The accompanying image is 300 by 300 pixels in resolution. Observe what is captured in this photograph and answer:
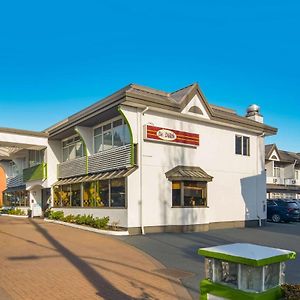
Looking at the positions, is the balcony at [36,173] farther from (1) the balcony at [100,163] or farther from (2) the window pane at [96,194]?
(2) the window pane at [96,194]

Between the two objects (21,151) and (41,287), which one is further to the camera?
(21,151)

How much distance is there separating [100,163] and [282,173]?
1183 inches

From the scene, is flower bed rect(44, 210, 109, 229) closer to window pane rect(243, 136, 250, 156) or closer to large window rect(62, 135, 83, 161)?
large window rect(62, 135, 83, 161)

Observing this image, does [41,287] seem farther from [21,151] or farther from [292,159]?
[292,159]

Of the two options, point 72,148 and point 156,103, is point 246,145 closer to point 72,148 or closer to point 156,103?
point 156,103

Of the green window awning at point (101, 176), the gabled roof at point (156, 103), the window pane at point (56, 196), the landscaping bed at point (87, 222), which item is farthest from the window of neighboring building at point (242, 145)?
the window pane at point (56, 196)

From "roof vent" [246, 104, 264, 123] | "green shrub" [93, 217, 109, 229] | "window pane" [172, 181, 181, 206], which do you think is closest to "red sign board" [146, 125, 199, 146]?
"window pane" [172, 181, 181, 206]

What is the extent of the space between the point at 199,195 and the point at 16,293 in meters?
13.6

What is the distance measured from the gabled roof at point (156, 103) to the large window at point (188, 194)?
3.70m

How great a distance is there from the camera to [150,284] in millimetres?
8117

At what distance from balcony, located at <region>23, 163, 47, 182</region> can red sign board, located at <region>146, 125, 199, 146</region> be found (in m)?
11.6

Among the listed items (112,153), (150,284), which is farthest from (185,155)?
(150,284)

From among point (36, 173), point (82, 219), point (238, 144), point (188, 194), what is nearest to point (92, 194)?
point (82, 219)

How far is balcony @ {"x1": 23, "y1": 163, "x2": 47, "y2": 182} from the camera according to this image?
1067 inches
